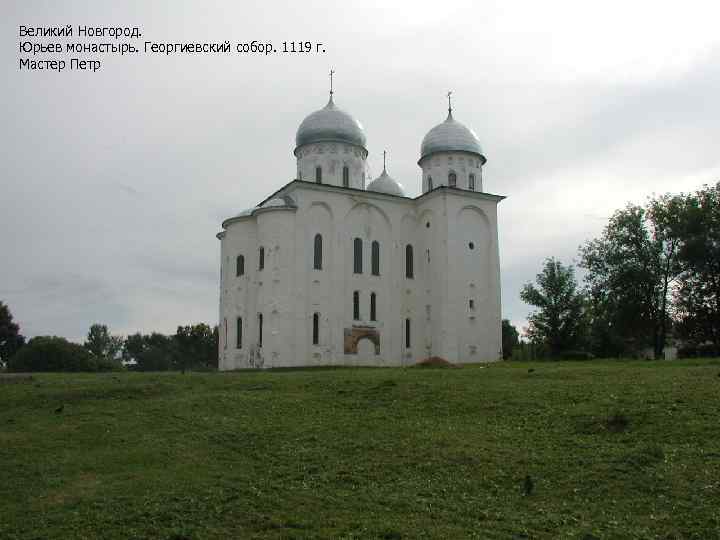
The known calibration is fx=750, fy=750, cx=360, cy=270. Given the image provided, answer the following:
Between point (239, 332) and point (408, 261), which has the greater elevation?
point (408, 261)

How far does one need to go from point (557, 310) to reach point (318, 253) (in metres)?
13.3

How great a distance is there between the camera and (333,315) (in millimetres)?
37344

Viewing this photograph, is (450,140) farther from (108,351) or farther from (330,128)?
(108,351)

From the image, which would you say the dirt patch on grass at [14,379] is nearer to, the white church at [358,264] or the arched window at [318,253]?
the white church at [358,264]

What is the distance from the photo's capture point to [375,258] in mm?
39656

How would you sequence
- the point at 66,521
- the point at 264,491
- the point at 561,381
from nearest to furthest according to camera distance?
1. the point at 66,521
2. the point at 264,491
3. the point at 561,381

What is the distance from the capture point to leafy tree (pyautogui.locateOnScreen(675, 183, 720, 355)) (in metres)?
37.3

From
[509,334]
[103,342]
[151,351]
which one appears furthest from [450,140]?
[103,342]

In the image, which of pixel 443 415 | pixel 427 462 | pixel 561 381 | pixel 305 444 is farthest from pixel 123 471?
pixel 561 381

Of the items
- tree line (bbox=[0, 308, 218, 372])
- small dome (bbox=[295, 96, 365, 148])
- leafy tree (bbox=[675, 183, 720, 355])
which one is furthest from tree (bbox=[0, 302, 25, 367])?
leafy tree (bbox=[675, 183, 720, 355])

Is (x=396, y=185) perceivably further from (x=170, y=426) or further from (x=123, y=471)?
(x=123, y=471)

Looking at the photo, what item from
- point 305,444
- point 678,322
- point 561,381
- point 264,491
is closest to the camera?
point 264,491

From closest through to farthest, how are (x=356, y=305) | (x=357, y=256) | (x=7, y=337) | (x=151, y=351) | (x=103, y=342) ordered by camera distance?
(x=356, y=305), (x=357, y=256), (x=7, y=337), (x=151, y=351), (x=103, y=342)

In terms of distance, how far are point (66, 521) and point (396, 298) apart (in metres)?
28.9
